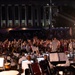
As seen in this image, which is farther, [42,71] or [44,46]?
[44,46]

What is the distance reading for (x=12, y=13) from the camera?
7319cm

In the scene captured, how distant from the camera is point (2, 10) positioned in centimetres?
7344

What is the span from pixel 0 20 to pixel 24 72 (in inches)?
2481

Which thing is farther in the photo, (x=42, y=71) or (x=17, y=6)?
(x=17, y=6)

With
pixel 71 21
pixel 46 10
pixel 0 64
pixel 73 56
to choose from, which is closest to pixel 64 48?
pixel 73 56

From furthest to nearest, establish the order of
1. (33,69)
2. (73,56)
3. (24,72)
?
(73,56), (24,72), (33,69)

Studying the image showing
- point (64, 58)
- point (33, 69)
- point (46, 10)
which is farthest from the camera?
point (46, 10)

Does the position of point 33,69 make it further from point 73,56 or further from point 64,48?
point 64,48

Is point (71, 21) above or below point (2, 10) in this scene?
below

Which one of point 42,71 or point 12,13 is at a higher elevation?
point 12,13

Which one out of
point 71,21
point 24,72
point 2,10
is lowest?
point 24,72

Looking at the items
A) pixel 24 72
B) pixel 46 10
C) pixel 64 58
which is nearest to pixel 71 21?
pixel 46 10

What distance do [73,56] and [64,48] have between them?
5116 millimetres

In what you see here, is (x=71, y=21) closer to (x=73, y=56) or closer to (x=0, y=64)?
(x=73, y=56)
